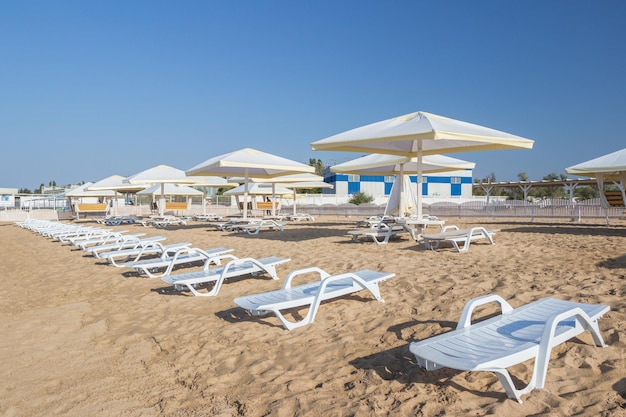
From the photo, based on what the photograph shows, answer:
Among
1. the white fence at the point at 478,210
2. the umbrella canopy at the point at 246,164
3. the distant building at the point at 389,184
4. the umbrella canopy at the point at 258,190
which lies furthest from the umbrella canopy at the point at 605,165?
the distant building at the point at 389,184

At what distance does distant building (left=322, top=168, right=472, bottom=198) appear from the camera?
4528 centimetres

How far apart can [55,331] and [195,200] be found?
38.1m

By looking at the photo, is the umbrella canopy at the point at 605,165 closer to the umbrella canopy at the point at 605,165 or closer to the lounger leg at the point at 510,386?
the umbrella canopy at the point at 605,165

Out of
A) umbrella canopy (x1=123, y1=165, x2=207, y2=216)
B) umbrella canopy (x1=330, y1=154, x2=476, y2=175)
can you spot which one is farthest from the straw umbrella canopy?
umbrella canopy (x1=123, y1=165, x2=207, y2=216)

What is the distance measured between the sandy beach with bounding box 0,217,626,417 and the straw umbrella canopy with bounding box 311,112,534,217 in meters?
2.31

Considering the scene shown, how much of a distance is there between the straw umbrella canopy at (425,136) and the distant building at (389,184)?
34623mm

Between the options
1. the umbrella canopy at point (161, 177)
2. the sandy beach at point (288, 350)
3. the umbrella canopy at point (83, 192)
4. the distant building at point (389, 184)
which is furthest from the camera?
the distant building at point (389, 184)

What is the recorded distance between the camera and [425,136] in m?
7.54

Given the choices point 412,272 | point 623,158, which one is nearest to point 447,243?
point 412,272

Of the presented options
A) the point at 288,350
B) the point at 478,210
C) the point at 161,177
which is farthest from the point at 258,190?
the point at 288,350

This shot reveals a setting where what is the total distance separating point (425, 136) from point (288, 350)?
5.18 meters

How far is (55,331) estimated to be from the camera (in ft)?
13.6

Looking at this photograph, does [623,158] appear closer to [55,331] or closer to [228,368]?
[228,368]

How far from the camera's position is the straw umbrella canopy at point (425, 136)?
7657mm
